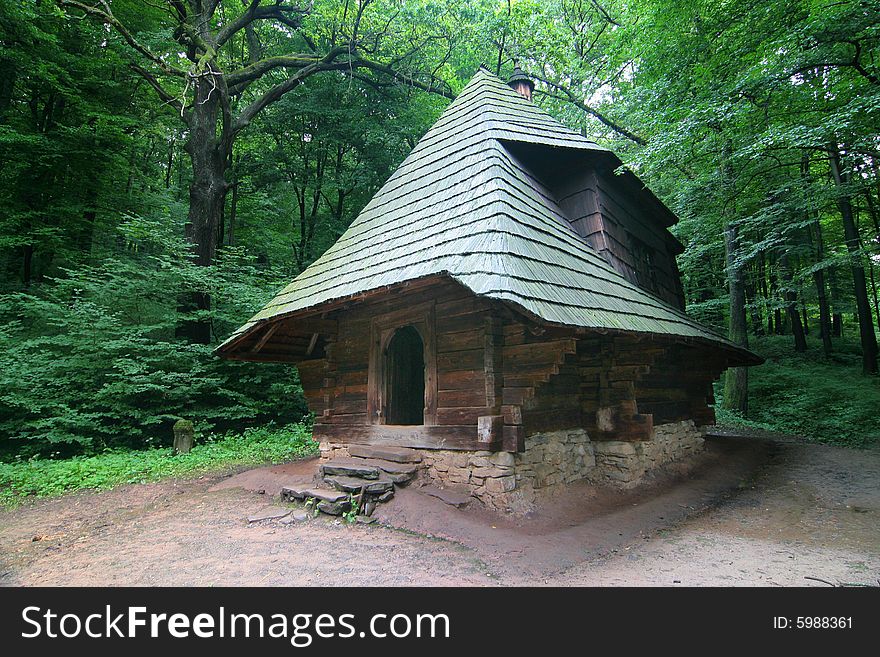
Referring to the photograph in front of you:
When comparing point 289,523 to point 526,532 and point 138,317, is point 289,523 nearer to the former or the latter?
A: point 526,532

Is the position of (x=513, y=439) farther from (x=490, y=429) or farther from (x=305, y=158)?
(x=305, y=158)

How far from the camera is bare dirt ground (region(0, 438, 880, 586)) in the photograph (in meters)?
3.34

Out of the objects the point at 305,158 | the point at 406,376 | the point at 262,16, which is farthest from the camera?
the point at 305,158

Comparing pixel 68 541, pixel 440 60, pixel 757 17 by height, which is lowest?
pixel 68 541

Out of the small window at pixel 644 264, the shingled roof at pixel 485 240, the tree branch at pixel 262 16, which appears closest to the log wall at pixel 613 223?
the small window at pixel 644 264

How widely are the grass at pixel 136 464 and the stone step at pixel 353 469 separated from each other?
9.96 feet

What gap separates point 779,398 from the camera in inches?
531

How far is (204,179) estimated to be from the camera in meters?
11.2

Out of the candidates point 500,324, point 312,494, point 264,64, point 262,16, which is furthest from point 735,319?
point 262,16

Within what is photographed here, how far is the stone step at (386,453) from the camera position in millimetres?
5457

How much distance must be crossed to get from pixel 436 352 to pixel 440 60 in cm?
1111

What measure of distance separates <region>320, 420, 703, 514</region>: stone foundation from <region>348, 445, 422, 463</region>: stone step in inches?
5.9

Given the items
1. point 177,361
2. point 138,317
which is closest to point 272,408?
point 177,361

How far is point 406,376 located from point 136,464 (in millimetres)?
4840
